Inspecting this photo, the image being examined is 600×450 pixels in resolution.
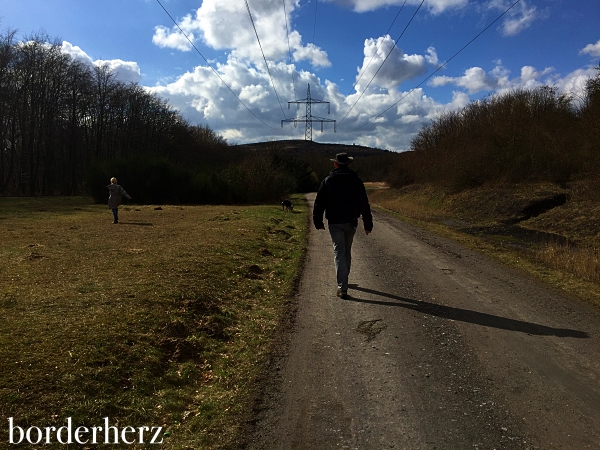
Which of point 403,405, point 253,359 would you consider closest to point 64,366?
point 253,359

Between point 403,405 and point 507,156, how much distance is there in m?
31.3

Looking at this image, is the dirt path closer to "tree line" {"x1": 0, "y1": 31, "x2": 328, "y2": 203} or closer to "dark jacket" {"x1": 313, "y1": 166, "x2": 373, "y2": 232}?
"dark jacket" {"x1": 313, "y1": 166, "x2": 373, "y2": 232}

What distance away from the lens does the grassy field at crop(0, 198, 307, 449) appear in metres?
3.56

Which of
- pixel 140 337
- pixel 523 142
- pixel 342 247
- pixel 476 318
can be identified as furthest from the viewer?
pixel 523 142

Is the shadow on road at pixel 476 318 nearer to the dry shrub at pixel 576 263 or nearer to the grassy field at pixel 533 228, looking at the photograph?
the grassy field at pixel 533 228

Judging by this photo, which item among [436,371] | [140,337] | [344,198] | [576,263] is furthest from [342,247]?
[576,263]

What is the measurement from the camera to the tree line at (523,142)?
79.8 ft

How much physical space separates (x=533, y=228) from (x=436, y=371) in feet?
62.1

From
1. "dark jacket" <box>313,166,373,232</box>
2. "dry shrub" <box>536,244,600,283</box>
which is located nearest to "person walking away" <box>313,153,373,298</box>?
"dark jacket" <box>313,166,373,232</box>

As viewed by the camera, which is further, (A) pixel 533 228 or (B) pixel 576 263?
(A) pixel 533 228

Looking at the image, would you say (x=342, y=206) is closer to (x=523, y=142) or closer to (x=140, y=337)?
(x=140, y=337)

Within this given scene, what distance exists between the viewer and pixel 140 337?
5098 mm

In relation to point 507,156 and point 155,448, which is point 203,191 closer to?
point 507,156

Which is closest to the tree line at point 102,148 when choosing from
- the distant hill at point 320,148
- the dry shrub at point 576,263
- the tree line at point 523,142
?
the distant hill at point 320,148
